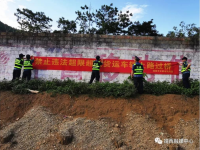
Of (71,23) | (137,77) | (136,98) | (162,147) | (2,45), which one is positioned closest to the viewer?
(162,147)

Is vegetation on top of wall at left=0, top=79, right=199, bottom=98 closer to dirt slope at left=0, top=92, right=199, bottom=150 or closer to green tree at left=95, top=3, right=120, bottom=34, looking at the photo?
dirt slope at left=0, top=92, right=199, bottom=150

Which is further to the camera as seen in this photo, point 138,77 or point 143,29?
point 143,29

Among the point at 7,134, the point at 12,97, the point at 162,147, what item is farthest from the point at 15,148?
the point at 162,147

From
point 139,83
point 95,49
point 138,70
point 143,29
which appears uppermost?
point 143,29

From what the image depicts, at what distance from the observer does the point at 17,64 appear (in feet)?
19.9

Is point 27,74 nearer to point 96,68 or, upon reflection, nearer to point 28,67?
point 28,67

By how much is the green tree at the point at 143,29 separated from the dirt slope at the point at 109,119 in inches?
329

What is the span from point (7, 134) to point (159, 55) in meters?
5.47

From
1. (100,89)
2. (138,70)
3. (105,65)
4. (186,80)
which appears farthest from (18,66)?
(186,80)

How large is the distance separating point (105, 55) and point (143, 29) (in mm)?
7419

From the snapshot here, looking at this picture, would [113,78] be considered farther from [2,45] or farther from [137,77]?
[2,45]

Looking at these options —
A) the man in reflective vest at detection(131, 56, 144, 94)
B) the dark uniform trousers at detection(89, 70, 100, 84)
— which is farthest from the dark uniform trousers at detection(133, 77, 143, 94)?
the dark uniform trousers at detection(89, 70, 100, 84)

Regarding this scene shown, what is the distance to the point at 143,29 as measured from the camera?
40.5 feet

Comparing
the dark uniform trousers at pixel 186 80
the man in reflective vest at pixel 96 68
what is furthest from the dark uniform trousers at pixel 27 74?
the dark uniform trousers at pixel 186 80
